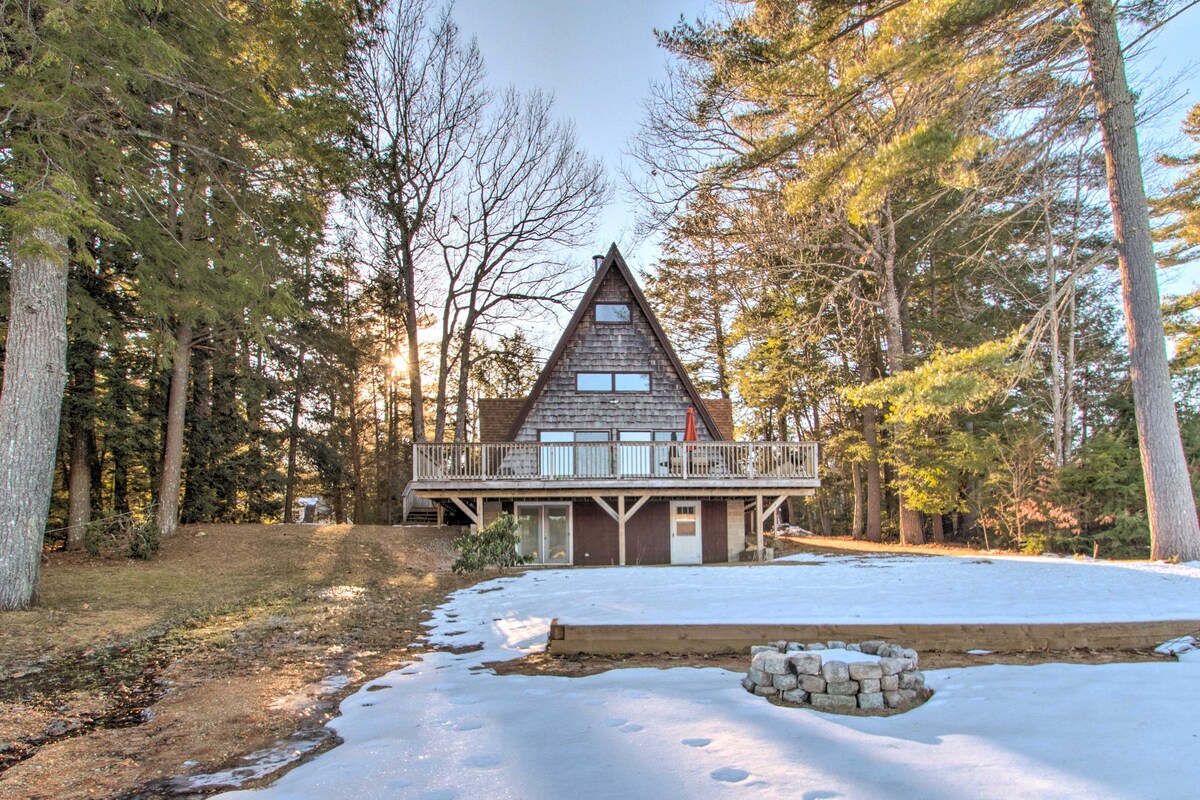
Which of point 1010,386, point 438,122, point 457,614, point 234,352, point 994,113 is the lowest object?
point 457,614

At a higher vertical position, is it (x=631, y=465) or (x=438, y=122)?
(x=438, y=122)

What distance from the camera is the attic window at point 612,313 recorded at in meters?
17.8

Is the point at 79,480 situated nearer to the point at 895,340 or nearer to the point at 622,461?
the point at 622,461

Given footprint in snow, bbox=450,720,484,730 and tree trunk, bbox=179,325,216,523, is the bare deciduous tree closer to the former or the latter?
tree trunk, bbox=179,325,216,523

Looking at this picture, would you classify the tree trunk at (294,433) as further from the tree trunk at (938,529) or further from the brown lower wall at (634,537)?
the tree trunk at (938,529)

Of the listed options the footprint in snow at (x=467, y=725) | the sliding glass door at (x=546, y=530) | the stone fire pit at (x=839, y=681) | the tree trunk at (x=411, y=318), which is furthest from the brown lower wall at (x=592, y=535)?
the footprint in snow at (x=467, y=725)

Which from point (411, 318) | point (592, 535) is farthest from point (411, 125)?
point (592, 535)

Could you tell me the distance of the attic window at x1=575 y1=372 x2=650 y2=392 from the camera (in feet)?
57.4

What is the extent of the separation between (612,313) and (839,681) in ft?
47.5

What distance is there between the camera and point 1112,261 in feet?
68.6

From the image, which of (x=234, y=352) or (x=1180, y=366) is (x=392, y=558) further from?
(x=1180, y=366)

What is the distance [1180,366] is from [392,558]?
21.0 meters

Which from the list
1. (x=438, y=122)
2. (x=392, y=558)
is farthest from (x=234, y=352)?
(x=438, y=122)

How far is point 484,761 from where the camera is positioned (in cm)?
314
